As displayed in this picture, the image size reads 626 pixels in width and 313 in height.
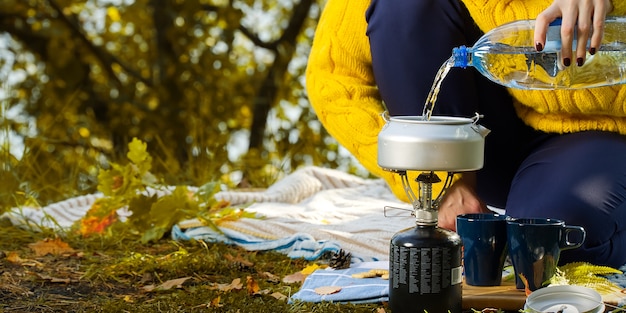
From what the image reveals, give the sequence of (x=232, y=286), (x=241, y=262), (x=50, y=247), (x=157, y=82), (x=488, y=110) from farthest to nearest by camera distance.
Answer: (x=157, y=82)
(x=50, y=247)
(x=241, y=262)
(x=488, y=110)
(x=232, y=286)

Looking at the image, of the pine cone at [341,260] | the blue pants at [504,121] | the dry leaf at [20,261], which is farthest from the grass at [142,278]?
the blue pants at [504,121]

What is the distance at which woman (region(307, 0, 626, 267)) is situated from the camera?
1.67 m

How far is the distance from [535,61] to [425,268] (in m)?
0.59

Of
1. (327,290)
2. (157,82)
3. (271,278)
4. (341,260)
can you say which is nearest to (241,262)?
(271,278)

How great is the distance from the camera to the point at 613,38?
5.44ft

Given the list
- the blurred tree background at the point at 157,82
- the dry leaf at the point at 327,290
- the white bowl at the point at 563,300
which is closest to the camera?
the white bowl at the point at 563,300

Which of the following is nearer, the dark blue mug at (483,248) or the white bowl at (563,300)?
the white bowl at (563,300)

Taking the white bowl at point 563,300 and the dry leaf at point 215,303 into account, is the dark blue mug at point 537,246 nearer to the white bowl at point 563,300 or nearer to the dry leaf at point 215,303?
the white bowl at point 563,300

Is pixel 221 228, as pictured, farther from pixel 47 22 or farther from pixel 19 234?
pixel 47 22

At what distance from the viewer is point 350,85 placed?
1870 mm

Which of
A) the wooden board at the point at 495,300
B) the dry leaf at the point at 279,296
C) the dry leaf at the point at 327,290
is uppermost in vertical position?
the wooden board at the point at 495,300

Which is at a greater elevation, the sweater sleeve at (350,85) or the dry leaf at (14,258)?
the sweater sleeve at (350,85)

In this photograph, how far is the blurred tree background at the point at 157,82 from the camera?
405cm

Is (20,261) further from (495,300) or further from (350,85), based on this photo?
(495,300)
